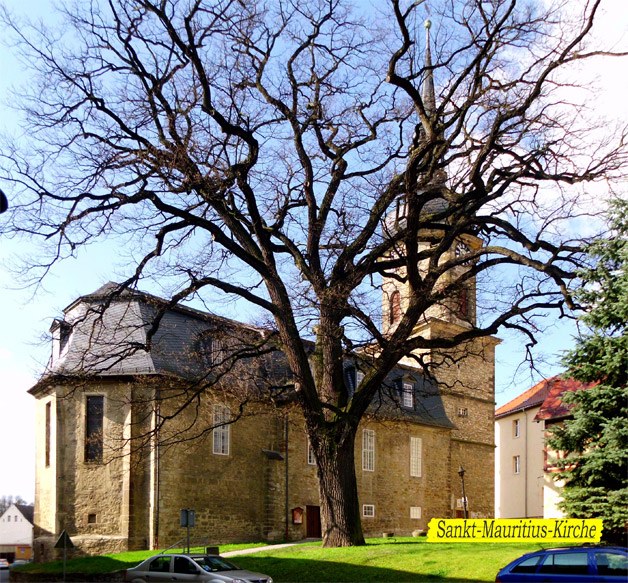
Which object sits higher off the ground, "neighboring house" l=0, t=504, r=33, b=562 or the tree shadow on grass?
the tree shadow on grass

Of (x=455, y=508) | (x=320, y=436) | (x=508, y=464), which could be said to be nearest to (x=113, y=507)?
(x=320, y=436)

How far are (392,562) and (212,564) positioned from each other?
4.00 meters

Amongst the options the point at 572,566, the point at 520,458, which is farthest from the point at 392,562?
the point at 520,458

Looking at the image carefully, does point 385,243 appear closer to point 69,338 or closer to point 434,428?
point 69,338

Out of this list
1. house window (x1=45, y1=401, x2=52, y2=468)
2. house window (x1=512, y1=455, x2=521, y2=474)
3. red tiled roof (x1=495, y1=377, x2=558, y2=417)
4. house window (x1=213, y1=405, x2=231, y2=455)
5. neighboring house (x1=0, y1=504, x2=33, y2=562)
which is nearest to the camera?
house window (x1=45, y1=401, x2=52, y2=468)

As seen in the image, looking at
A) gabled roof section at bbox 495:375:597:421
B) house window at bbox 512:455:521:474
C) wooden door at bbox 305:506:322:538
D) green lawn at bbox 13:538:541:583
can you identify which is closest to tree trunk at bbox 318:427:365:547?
green lawn at bbox 13:538:541:583

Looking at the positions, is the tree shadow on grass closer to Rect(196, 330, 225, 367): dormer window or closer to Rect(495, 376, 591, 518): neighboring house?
Rect(196, 330, 225, 367): dormer window

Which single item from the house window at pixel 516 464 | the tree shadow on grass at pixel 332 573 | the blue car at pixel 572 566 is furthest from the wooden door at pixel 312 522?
the blue car at pixel 572 566

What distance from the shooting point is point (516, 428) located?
181 feet

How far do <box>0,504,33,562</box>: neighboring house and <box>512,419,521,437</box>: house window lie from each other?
59.2 m

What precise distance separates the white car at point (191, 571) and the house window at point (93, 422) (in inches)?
524

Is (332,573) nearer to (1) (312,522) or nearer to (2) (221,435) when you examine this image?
(2) (221,435)

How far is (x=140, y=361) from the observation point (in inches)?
1293

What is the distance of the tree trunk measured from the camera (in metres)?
21.3
